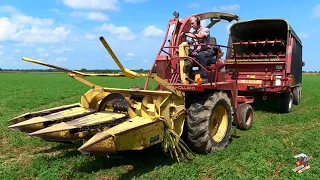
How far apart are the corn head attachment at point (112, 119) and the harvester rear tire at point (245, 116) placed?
10.1 ft

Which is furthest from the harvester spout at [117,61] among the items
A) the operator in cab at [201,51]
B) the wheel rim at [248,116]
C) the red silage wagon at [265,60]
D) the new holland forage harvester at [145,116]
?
the red silage wagon at [265,60]

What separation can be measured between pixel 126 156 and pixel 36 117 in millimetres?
1779

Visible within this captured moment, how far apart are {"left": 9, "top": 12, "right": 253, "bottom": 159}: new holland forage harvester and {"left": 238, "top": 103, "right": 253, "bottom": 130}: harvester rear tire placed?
0.95 meters

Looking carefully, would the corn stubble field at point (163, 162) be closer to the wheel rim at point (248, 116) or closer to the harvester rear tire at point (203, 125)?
the harvester rear tire at point (203, 125)

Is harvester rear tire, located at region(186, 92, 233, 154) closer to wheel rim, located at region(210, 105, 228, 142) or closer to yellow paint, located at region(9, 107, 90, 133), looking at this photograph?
wheel rim, located at region(210, 105, 228, 142)

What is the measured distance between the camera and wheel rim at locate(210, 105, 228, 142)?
661 centimetres

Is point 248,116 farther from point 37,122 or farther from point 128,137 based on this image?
point 37,122

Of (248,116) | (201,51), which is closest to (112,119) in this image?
(201,51)

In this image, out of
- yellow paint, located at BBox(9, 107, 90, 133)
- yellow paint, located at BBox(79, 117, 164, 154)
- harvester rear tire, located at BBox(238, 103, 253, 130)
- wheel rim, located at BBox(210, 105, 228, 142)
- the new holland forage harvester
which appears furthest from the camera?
harvester rear tire, located at BBox(238, 103, 253, 130)

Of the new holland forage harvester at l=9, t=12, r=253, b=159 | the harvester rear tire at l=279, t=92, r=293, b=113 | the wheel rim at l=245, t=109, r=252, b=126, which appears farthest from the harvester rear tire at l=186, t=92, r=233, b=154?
the harvester rear tire at l=279, t=92, r=293, b=113

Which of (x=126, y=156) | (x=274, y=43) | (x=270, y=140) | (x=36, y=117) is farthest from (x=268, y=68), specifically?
(x=36, y=117)

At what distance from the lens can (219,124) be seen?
269 inches

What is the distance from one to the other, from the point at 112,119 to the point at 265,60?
7.81 m

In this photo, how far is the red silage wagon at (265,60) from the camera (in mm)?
11375
